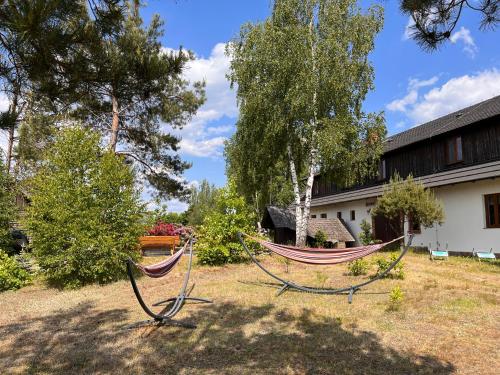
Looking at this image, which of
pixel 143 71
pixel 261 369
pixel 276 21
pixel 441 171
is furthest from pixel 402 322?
pixel 276 21

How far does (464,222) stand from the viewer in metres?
14.7

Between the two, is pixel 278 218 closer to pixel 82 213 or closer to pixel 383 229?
pixel 383 229

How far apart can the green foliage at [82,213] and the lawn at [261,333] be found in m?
0.61

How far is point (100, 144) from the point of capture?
9.87 metres

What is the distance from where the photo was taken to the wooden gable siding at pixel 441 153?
44.7 ft

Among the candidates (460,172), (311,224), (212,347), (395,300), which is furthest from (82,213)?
(311,224)

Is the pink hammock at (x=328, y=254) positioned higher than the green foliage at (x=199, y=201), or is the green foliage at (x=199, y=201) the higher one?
the green foliage at (x=199, y=201)

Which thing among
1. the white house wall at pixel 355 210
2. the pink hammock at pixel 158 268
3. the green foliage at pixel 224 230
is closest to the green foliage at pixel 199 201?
the white house wall at pixel 355 210

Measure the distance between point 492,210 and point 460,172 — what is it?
5.48 ft

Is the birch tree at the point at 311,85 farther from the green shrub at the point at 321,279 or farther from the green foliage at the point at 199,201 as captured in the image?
the green foliage at the point at 199,201

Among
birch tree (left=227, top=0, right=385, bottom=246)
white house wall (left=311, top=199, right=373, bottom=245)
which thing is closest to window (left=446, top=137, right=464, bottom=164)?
birch tree (left=227, top=0, right=385, bottom=246)

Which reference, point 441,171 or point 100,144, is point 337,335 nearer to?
point 100,144

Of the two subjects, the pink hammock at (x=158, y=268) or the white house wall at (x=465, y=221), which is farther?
the white house wall at (x=465, y=221)

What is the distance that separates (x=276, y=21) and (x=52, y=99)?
13.0 meters
